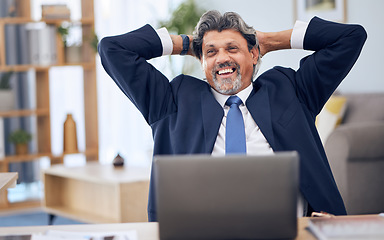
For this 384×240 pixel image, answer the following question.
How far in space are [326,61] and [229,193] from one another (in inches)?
39.9

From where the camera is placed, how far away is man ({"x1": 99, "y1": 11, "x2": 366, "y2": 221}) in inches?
72.2

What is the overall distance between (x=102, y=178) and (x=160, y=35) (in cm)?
156

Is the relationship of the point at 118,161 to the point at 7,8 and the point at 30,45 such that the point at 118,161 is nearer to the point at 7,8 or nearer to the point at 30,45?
the point at 30,45

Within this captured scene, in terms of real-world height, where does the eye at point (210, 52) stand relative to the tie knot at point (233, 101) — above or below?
above

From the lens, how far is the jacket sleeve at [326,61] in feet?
6.31

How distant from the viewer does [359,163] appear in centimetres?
331

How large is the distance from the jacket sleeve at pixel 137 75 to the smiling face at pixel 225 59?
0.17m

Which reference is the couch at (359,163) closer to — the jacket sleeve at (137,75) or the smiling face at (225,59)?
the smiling face at (225,59)

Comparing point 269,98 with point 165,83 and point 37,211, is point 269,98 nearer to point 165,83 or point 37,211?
point 165,83

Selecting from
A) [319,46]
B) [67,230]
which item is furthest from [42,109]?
[67,230]

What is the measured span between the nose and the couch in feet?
4.99

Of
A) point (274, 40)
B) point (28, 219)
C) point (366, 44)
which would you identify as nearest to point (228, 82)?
point (274, 40)

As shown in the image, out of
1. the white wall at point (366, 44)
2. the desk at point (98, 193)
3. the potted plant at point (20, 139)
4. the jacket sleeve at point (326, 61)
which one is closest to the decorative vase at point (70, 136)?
the potted plant at point (20, 139)

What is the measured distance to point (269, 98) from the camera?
6.28 ft
